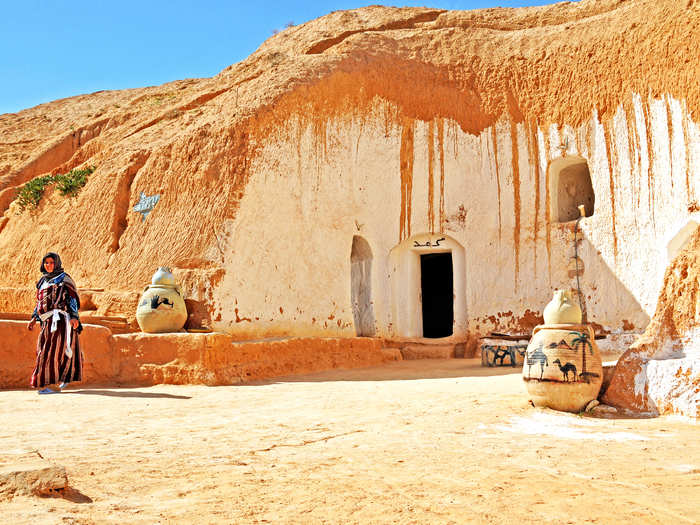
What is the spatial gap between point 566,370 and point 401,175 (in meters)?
8.71

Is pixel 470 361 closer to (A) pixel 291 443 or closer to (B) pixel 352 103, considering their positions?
(B) pixel 352 103

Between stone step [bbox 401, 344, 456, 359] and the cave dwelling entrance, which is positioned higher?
the cave dwelling entrance

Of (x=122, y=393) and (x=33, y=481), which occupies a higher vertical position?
(x=33, y=481)

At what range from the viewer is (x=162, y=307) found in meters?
8.55

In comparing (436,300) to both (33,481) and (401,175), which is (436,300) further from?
(33,481)

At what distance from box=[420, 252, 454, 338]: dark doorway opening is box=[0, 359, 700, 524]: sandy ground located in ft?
29.4

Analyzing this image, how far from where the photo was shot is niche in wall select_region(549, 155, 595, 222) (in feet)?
43.3

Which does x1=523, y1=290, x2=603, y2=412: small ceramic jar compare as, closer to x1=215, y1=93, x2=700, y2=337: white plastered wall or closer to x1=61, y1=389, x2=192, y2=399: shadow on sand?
x1=61, y1=389, x2=192, y2=399: shadow on sand

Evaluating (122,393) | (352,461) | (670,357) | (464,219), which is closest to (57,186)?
(122,393)

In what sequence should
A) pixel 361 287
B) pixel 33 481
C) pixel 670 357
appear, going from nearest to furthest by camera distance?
pixel 33 481 → pixel 670 357 → pixel 361 287

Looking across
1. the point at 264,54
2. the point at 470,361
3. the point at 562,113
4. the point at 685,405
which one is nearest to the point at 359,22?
the point at 264,54

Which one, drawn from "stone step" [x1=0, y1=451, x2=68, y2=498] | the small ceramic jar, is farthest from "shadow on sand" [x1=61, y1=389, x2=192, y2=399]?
"stone step" [x1=0, y1=451, x2=68, y2=498]

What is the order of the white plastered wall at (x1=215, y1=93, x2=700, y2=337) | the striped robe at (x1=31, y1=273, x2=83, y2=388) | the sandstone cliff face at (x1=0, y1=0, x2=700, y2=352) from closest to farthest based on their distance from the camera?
the striped robe at (x1=31, y1=273, x2=83, y2=388), the sandstone cliff face at (x1=0, y1=0, x2=700, y2=352), the white plastered wall at (x1=215, y1=93, x2=700, y2=337)

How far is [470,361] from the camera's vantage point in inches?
458
